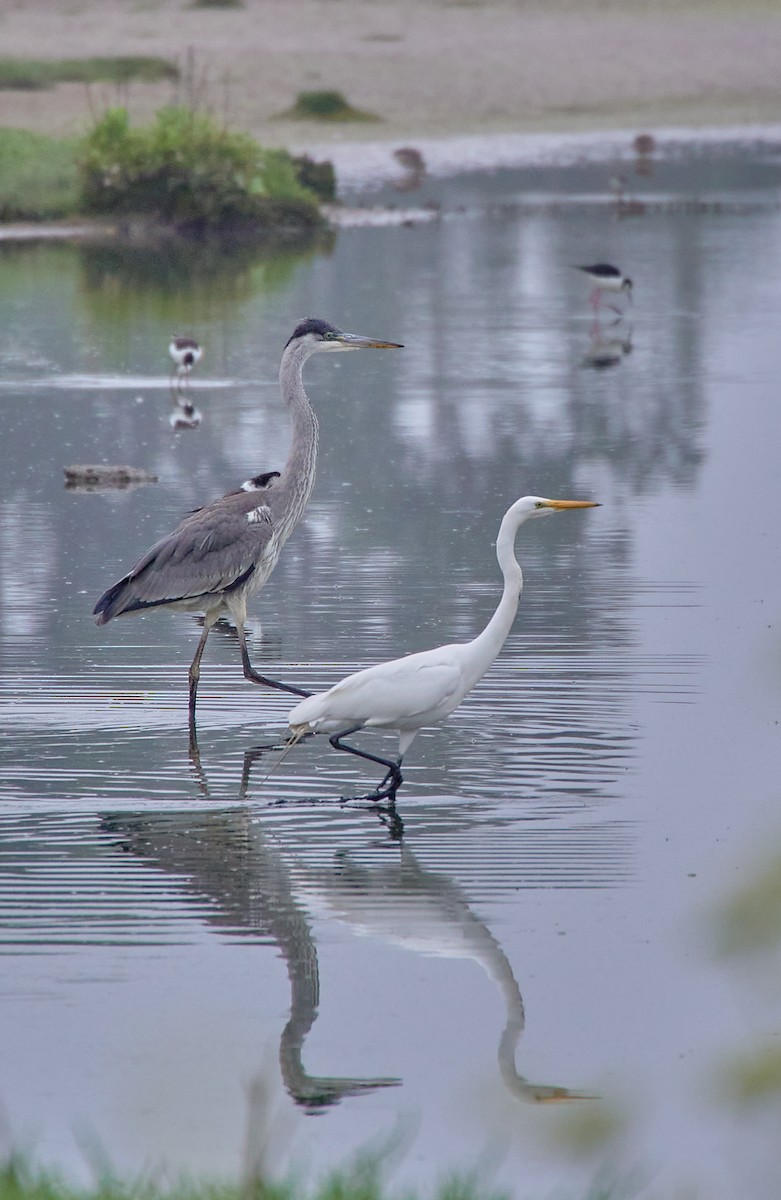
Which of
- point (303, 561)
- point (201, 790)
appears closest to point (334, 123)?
point (303, 561)

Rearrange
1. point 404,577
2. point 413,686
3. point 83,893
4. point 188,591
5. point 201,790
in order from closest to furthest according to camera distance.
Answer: point 83,893 < point 413,686 < point 201,790 < point 188,591 < point 404,577

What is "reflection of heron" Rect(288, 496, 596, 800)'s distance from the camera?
7797 mm

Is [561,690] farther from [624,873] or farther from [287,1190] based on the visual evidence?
[287,1190]

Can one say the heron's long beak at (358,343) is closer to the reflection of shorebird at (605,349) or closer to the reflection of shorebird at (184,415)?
the reflection of shorebird at (184,415)

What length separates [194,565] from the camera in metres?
9.58

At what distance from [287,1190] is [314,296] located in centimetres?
2469

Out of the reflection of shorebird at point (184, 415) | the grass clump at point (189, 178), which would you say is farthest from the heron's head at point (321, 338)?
the grass clump at point (189, 178)

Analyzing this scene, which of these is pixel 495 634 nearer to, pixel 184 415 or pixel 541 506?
pixel 541 506

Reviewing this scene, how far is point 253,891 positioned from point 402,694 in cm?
111

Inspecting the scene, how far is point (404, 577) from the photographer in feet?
40.2

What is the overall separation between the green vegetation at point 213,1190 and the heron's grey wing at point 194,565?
5.09m

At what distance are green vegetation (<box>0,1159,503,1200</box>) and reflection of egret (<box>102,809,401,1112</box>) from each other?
0.77 metres

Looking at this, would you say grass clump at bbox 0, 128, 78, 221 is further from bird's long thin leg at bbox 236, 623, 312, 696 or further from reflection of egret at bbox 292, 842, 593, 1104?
reflection of egret at bbox 292, 842, 593, 1104

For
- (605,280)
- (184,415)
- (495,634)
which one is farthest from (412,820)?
(605,280)
